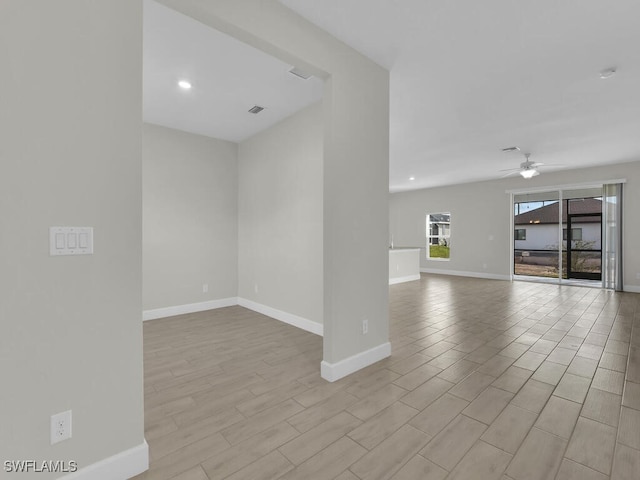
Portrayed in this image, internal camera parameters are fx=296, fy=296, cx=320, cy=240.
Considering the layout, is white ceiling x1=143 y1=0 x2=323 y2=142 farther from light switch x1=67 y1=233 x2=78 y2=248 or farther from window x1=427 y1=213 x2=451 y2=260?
window x1=427 y1=213 x2=451 y2=260

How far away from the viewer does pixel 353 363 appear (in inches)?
98.8

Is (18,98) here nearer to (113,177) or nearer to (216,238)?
(113,177)

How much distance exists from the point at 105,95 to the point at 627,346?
4.94 metres

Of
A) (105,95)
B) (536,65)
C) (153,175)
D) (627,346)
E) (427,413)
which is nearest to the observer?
(105,95)

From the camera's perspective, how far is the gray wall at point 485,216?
6.32m

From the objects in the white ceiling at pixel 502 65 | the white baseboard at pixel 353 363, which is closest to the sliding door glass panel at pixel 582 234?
the white ceiling at pixel 502 65

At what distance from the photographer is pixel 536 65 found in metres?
2.77

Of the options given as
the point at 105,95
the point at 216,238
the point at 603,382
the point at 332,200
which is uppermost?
the point at 105,95

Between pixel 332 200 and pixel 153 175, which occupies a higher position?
pixel 153 175

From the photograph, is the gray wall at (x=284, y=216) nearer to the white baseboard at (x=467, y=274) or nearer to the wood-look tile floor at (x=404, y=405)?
the wood-look tile floor at (x=404, y=405)

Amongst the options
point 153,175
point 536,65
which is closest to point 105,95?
point 153,175

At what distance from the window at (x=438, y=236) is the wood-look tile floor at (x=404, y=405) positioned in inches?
229

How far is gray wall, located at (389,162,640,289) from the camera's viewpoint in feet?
20.7
